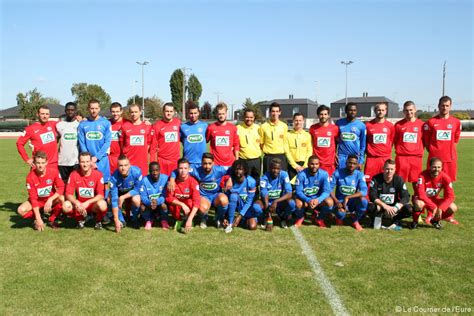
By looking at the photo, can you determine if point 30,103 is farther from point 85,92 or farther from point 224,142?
point 224,142

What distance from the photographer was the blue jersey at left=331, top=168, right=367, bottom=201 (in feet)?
18.8

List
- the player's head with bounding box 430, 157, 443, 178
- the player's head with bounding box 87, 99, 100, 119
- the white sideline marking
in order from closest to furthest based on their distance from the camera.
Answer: the white sideline marking
the player's head with bounding box 430, 157, 443, 178
the player's head with bounding box 87, 99, 100, 119

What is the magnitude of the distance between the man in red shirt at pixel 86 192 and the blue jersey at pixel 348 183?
3444mm

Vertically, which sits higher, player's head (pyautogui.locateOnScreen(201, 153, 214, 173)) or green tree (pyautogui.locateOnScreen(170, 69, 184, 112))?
green tree (pyautogui.locateOnScreen(170, 69, 184, 112))

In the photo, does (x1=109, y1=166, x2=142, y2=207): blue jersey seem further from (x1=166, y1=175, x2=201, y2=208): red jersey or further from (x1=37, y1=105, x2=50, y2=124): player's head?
(x1=37, y1=105, x2=50, y2=124): player's head

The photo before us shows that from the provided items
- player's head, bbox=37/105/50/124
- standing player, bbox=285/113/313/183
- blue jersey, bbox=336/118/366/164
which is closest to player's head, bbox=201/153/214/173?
standing player, bbox=285/113/313/183

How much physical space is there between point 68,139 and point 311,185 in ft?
13.0

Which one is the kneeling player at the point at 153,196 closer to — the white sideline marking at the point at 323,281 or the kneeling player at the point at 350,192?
the white sideline marking at the point at 323,281

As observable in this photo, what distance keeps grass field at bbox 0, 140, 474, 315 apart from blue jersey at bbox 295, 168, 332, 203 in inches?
22.5

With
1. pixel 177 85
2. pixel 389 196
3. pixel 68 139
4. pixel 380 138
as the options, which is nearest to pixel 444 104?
pixel 380 138

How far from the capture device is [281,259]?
167 inches

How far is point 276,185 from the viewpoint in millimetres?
5660

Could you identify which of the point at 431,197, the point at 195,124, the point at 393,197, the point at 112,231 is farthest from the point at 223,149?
the point at 431,197

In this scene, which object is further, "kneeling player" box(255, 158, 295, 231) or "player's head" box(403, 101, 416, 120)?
"player's head" box(403, 101, 416, 120)
